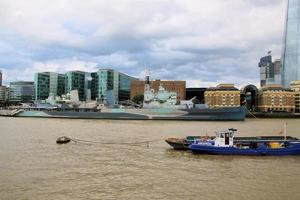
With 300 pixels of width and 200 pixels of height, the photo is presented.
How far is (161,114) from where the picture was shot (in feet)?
364

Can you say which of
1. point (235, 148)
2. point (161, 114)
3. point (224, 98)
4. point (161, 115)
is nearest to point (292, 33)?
point (224, 98)

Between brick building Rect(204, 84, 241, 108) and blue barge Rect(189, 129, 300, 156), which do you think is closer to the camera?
blue barge Rect(189, 129, 300, 156)

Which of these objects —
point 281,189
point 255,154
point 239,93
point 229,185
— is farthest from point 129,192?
point 239,93

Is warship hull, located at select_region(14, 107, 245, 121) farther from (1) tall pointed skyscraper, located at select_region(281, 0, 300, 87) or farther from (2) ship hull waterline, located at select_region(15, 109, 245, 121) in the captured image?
(1) tall pointed skyscraper, located at select_region(281, 0, 300, 87)

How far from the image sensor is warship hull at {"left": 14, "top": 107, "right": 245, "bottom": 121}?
108 metres

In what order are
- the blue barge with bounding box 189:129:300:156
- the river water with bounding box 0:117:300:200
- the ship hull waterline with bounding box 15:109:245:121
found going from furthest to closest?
the ship hull waterline with bounding box 15:109:245:121
the blue barge with bounding box 189:129:300:156
the river water with bounding box 0:117:300:200

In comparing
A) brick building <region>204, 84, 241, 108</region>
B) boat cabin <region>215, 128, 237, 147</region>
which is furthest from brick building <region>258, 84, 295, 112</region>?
boat cabin <region>215, 128, 237, 147</region>

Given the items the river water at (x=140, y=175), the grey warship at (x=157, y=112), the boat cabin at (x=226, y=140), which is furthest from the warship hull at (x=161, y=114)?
the boat cabin at (x=226, y=140)

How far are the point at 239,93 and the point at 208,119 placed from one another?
291 ft

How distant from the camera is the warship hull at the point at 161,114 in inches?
4237

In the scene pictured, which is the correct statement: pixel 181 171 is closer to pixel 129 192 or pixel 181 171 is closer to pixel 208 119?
pixel 129 192

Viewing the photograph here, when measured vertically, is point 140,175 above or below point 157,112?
below

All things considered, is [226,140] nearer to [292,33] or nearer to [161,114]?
[161,114]

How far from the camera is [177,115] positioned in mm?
109688
